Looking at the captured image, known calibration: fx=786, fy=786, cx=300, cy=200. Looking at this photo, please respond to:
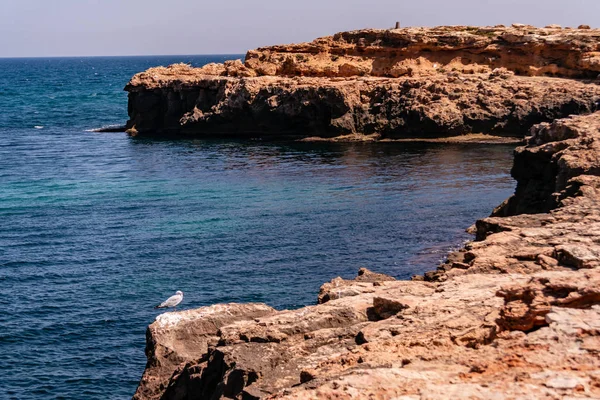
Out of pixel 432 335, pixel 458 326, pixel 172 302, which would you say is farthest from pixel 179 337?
pixel 172 302

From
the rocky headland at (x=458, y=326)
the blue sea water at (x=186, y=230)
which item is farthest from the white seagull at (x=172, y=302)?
the rocky headland at (x=458, y=326)

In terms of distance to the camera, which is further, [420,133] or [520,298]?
[420,133]

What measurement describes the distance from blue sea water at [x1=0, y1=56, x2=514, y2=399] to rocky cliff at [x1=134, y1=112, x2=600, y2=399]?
26.9 feet

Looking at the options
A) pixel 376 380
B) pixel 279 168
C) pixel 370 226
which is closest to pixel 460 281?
pixel 376 380

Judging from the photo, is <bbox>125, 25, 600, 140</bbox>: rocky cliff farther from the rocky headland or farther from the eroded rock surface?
the eroded rock surface

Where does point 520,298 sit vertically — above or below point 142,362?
above

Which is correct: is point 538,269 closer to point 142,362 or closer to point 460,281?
point 460,281

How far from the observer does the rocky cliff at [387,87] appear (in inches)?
2886

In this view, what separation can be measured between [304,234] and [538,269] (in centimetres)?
2278

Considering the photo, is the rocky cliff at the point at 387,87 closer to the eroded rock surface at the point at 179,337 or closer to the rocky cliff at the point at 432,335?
the rocky cliff at the point at 432,335

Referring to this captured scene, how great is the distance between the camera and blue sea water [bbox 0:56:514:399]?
27516mm

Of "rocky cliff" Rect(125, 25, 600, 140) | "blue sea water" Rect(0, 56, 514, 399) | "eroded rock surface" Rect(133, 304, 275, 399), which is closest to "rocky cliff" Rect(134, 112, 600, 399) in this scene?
"eroded rock surface" Rect(133, 304, 275, 399)

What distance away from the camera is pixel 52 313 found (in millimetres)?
29594

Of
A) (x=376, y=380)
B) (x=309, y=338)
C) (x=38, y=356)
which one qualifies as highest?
(x=376, y=380)
